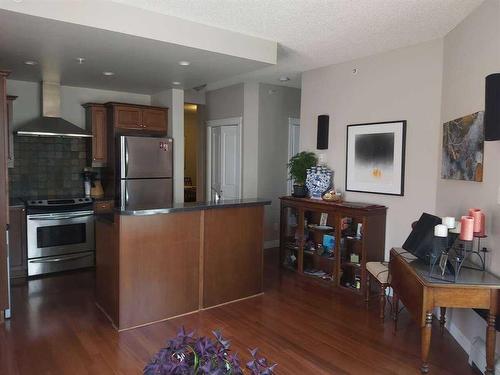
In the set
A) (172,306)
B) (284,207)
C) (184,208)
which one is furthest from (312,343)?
(284,207)

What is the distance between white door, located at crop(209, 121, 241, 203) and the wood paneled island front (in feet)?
7.31

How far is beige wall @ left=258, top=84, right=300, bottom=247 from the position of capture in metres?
6.15

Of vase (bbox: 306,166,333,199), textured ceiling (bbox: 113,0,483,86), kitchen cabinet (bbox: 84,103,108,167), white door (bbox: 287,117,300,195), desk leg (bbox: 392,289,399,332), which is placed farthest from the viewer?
white door (bbox: 287,117,300,195)

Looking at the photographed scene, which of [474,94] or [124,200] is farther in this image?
[124,200]

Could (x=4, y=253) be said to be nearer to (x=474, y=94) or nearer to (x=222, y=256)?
(x=222, y=256)

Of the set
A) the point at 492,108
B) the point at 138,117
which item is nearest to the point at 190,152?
the point at 138,117

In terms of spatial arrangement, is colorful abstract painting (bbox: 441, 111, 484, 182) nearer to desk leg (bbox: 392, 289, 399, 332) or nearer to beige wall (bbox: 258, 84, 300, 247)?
desk leg (bbox: 392, 289, 399, 332)

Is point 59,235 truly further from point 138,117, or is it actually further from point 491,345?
point 491,345

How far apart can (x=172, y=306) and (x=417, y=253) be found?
2.15 metres

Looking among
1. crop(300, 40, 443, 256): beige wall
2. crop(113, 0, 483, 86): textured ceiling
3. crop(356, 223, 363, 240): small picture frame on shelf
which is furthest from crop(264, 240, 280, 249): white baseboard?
crop(113, 0, 483, 86): textured ceiling

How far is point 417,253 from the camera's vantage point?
2.93 meters

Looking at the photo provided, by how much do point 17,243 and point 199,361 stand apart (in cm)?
427

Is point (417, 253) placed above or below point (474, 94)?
below

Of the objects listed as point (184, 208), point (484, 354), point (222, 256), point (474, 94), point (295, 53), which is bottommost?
point (484, 354)
